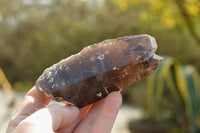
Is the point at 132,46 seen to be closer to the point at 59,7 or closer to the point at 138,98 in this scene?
the point at 138,98

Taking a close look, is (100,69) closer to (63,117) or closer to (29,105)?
(63,117)

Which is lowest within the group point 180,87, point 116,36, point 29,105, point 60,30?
point 180,87

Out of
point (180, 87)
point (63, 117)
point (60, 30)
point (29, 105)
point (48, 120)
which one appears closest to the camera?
point (48, 120)

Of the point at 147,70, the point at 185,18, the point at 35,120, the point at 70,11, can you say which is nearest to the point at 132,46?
the point at 147,70

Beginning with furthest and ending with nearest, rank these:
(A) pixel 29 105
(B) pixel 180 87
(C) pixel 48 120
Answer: (B) pixel 180 87
(A) pixel 29 105
(C) pixel 48 120

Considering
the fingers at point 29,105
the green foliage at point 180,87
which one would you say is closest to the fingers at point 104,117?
the fingers at point 29,105

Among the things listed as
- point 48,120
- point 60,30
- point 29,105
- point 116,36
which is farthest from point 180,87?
point 60,30

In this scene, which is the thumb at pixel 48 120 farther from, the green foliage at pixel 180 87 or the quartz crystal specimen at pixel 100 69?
the green foliage at pixel 180 87
